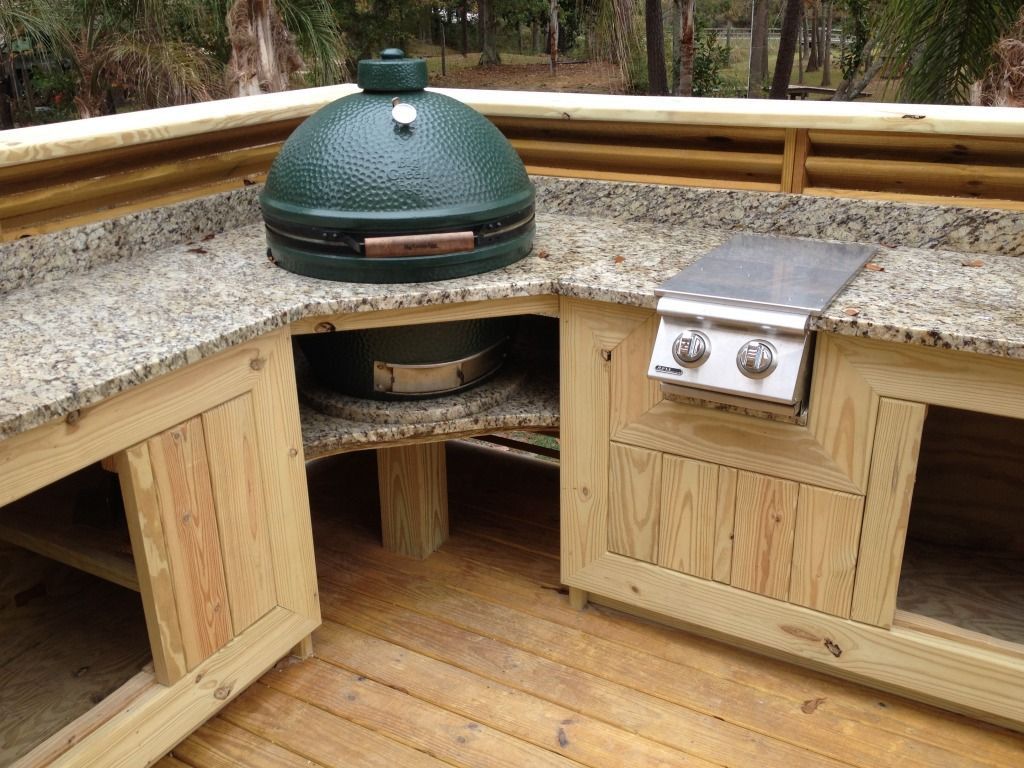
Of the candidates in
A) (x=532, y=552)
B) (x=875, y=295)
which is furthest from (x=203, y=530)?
(x=875, y=295)

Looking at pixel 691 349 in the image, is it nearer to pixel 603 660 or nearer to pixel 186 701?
pixel 603 660

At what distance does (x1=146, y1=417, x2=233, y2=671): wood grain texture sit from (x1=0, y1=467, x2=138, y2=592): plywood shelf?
0.13 meters

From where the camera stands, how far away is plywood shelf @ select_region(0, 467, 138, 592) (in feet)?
6.78

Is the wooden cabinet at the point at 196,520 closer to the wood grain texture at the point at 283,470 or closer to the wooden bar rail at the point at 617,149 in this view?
the wood grain texture at the point at 283,470

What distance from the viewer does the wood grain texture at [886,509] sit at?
6.61 ft

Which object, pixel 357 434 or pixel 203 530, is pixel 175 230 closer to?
pixel 357 434

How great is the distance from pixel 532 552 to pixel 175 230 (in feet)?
4.70

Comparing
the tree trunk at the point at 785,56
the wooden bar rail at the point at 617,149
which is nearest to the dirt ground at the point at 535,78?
the tree trunk at the point at 785,56

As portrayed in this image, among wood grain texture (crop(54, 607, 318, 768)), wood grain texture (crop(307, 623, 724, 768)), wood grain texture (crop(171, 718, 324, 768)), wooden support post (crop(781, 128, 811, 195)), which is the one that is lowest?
wood grain texture (crop(171, 718, 324, 768))

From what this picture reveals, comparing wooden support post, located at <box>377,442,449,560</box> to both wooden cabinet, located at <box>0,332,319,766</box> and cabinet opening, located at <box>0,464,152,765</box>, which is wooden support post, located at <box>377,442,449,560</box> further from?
cabinet opening, located at <box>0,464,152,765</box>

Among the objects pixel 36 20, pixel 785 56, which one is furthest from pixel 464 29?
pixel 36 20

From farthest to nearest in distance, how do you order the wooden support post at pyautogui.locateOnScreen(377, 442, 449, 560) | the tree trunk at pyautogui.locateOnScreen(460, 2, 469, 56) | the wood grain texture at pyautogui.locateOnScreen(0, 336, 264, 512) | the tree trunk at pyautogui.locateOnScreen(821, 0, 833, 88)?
the tree trunk at pyautogui.locateOnScreen(821, 0, 833, 88)
the tree trunk at pyautogui.locateOnScreen(460, 2, 469, 56)
the wooden support post at pyautogui.locateOnScreen(377, 442, 449, 560)
the wood grain texture at pyautogui.locateOnScreen(0, 336, 264, 512)

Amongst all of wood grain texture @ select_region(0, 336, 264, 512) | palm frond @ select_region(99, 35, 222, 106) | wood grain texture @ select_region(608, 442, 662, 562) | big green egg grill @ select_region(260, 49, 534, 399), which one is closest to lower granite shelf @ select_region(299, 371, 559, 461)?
big green egg grill @ select_region(260, 49, 534, 399)

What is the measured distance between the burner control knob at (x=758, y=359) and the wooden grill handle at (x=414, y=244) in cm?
73
